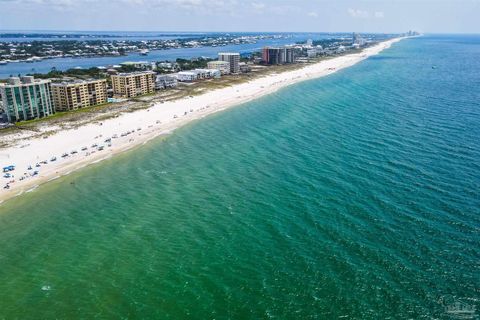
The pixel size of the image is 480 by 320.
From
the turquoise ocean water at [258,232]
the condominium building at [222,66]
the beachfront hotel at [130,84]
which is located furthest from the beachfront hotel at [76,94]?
the condominium building at [222,66]

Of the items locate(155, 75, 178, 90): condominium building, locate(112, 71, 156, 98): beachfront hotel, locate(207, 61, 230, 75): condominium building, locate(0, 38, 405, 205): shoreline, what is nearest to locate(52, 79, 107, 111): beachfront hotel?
locate(112, 71, 156, 98): beachfront hotel

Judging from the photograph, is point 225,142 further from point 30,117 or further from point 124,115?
point 30,117

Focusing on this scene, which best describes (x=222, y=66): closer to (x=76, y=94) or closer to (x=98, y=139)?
(x=76, y=94)

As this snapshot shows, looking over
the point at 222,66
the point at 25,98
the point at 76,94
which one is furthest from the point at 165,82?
the point at 25,98

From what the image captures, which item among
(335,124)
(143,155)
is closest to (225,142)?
(143,155)

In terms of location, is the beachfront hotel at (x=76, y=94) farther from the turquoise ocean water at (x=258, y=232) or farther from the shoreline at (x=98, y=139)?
the turquoise ocean water at (x=258, y=232)

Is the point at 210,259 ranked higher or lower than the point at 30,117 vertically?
lower

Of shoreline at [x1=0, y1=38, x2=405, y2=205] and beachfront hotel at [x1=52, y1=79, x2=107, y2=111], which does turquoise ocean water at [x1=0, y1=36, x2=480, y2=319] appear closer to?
shoreline at [x1=0, y1=38, x2=405, y2=205]
